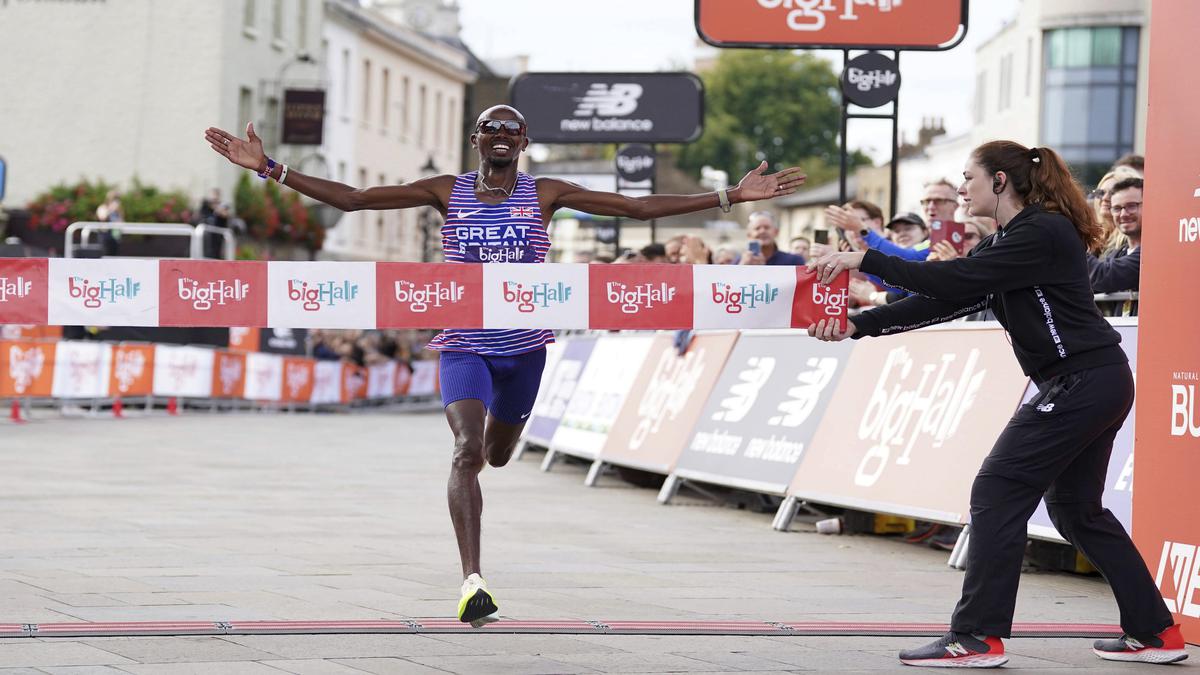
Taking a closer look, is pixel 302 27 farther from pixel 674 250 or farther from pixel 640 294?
pixel 640 294

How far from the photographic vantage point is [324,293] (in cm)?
861

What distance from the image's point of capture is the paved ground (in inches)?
284

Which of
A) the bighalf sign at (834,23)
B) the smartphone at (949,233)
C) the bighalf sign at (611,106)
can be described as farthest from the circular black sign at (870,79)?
the bighalf sign at (611,106)

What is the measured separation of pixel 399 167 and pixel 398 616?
65.3m

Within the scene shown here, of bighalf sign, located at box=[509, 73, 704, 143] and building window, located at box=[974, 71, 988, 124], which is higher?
building window, located at box=[974, 71, 988, 124]

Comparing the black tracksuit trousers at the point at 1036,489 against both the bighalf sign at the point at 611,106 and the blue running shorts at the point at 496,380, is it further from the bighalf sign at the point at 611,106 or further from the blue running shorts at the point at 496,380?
the bighalf sign at the point at 611,106

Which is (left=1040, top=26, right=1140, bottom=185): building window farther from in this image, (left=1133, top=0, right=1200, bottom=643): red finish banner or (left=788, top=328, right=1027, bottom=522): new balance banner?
(left=1133, top=0, right=1200, bottom=643): red finish banner

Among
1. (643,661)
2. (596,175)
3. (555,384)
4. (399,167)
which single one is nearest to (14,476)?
(555,384)

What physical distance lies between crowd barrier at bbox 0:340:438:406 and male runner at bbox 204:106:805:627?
64.8ft

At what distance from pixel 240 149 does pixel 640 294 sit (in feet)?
6.16

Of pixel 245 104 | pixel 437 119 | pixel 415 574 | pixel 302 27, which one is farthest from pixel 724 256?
pixel 437 119

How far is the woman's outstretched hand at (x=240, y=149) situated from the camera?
817 centimetres

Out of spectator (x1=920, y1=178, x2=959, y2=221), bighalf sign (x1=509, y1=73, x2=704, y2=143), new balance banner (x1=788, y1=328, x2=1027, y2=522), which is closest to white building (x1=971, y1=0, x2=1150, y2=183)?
bighalf sign (x1=509, y1=73, x2=704, y2=143)

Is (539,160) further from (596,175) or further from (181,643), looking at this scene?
(181,643)
